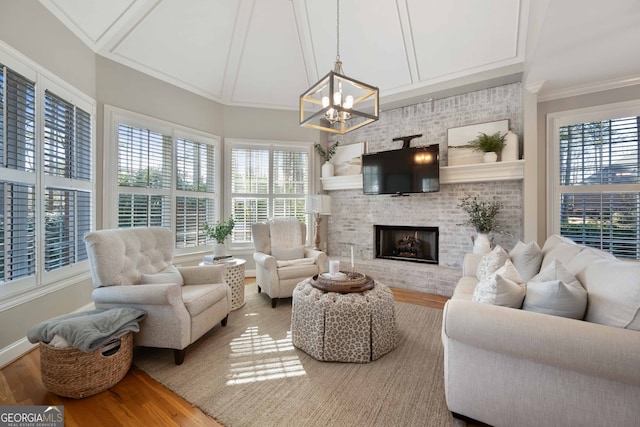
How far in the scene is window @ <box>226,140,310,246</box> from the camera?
484 cm

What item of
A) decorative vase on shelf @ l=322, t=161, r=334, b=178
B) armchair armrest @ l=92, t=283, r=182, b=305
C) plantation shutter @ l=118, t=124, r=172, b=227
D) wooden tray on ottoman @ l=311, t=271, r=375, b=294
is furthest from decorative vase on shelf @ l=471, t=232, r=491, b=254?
plantation shutter @ l=118, t=124, r=172, b=227

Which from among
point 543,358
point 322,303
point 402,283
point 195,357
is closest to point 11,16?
point 195,357

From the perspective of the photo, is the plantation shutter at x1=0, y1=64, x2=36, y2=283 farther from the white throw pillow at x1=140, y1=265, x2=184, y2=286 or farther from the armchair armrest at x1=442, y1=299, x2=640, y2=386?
the armchair armrest at x1=442, y1=299, x2=640, y2=386

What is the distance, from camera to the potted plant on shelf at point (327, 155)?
5219mm

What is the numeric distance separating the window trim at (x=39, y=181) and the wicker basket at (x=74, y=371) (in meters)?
0.87

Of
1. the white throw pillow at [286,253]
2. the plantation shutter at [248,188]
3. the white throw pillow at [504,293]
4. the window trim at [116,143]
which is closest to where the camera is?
the white throw pillow at [504,293]

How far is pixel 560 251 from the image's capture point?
81.9 inches

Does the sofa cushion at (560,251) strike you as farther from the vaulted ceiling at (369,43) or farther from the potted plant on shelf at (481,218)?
the vaulted ceiling at (369,43)

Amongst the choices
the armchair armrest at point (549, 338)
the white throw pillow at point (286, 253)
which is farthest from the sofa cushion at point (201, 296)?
the armchair armrest at point (549, 338)

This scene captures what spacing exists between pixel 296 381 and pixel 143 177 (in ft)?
11.2

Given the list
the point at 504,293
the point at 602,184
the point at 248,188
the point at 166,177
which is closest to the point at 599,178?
the point at 602,184

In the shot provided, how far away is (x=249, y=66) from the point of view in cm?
450

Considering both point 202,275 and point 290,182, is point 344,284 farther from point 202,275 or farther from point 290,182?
point 290,182

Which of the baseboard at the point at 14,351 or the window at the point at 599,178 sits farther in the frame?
the window at the point at 599,178
